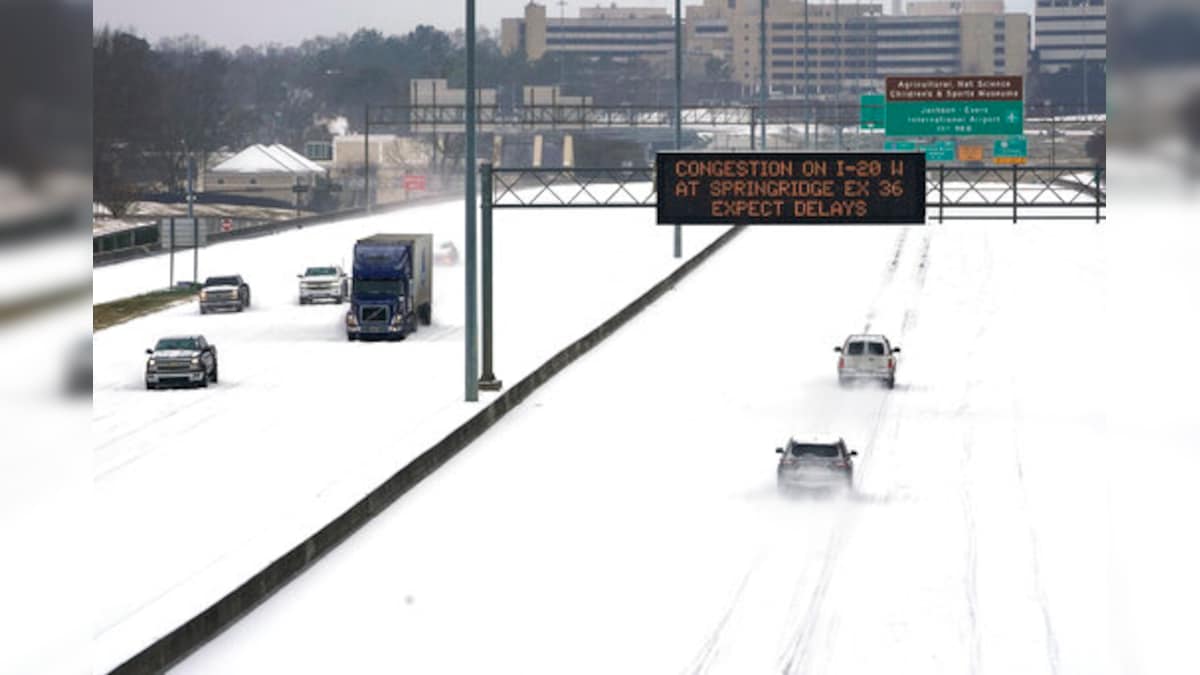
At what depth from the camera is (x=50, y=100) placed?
269 centimetres

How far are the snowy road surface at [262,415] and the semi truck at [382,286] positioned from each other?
892 mm

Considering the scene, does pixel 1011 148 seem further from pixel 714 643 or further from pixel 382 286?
pixel 714 643

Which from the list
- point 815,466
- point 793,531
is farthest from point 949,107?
point 793,531

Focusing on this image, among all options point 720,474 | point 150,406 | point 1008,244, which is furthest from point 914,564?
point 1008,244

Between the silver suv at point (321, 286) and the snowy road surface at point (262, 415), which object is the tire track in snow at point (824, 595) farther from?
the silver suv at point (321, 286)

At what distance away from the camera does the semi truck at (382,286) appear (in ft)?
196

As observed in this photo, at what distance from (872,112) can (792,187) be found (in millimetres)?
69381

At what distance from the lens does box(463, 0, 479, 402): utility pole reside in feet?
140

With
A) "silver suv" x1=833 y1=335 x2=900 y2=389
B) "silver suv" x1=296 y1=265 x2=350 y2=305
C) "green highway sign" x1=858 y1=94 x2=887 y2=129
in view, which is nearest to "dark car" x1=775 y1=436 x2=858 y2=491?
"silver suv" x1=833 y1=335 x2=900 y2=389

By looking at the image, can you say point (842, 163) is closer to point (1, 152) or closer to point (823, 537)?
point (823, 537)

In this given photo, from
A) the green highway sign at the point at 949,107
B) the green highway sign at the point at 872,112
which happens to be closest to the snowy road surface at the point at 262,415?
the green highway sign at the point at 949,107

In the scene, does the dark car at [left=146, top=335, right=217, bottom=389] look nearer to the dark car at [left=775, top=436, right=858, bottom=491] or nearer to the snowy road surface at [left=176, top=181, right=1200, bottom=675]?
the snowy road surface at [left=176, top=181, right=1200, bottom=675]

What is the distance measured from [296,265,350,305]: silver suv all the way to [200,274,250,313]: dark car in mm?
2617

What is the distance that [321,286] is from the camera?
7344 cm
